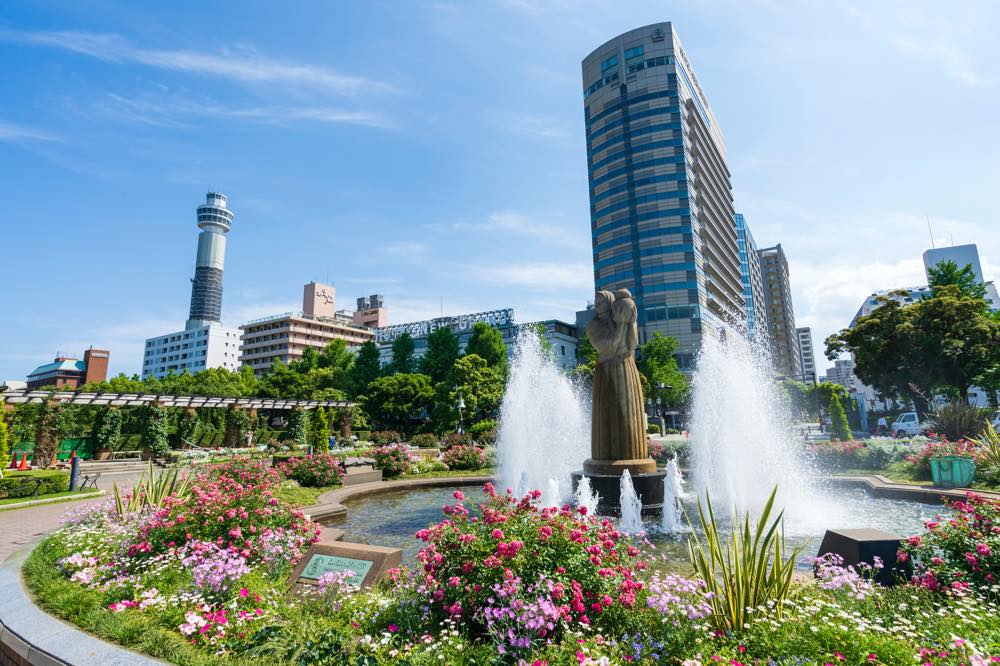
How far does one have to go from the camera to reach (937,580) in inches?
187

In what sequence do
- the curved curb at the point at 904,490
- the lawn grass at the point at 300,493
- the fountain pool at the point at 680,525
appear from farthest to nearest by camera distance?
the lawn grass at the point at 300,493, the curved curb at the point at 904,490, the fountain pool at the point at 680,525

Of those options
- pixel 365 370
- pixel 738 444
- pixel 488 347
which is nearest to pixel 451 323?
pixel 365 370

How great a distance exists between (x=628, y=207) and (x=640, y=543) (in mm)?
71792

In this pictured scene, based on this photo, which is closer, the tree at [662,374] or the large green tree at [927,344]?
the large green tree at [927,344]

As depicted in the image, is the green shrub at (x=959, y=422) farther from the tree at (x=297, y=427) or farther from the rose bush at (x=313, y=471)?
the tree at (x=297, y=427)

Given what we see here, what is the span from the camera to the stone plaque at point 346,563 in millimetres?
5734

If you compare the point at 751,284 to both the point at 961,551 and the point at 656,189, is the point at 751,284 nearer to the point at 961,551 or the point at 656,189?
the point at 656,189

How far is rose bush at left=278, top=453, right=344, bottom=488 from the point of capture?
631 inches

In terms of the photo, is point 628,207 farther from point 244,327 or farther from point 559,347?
point 244,327

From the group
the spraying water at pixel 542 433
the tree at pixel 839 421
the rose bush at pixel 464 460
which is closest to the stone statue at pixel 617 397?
the spraying water at pixel 542 433

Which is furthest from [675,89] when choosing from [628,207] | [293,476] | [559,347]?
[293,476]

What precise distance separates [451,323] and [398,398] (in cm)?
3280

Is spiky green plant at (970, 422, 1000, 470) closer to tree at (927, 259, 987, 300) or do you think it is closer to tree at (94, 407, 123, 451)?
tree at (927, 259, 987, 300)

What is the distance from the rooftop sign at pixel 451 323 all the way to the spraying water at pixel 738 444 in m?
55.6
